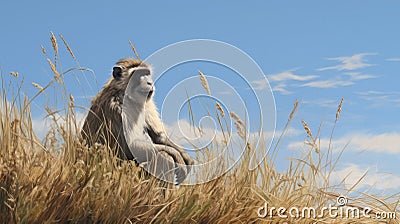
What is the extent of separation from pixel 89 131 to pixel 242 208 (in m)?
1.42

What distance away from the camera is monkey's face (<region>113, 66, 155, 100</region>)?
17.1 feet

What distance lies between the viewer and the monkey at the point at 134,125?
5.11 metres

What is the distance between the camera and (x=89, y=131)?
5219mm

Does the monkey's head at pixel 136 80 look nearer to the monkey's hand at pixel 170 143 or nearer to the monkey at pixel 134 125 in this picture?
the monkey at pixel 134 125

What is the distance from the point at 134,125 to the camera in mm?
5188

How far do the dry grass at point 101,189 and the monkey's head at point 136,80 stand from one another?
0.46 meters

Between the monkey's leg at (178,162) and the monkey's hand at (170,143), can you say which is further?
the monkey's hand at (170,143)

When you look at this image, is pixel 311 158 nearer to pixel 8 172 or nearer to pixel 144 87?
pixel 144 87

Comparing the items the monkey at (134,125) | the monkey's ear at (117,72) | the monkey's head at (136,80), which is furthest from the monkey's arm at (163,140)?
the monkey's ear at (117,72)

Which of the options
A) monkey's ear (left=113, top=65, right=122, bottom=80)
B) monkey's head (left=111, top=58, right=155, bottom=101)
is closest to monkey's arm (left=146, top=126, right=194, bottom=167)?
monkey's head (left=111, top=58, right=155, bottom=101)

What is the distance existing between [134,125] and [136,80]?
0.38 m

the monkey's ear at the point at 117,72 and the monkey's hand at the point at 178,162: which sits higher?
the monkey's ear at the point at 117,72

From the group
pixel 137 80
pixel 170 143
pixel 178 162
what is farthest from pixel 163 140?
pixel 137 80

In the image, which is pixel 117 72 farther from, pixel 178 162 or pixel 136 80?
pixel 178 162
